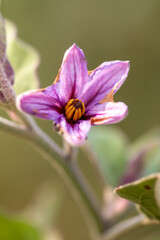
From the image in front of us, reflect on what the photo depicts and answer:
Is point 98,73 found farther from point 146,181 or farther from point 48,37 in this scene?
point 48,37

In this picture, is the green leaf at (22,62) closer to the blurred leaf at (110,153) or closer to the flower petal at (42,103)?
the flower petal at (42,103)

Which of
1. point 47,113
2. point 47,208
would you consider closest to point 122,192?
point 47,113

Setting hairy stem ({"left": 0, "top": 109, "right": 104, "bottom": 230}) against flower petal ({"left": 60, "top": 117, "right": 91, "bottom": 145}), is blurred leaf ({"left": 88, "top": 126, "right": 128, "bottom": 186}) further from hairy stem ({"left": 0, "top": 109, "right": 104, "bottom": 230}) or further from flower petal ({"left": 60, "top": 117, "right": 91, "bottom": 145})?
flower petal ({"left": 60, "top": 117, "right": 91, "bottom": 145})

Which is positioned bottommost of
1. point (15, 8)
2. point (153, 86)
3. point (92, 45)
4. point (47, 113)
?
point (153, 86)

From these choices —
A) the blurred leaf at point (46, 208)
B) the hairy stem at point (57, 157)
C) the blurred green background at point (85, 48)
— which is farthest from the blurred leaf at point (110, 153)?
the blurred green background at point (85, 48)

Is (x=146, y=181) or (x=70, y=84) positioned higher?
(x=70, y=84)

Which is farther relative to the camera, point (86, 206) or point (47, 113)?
point (86, 206)
